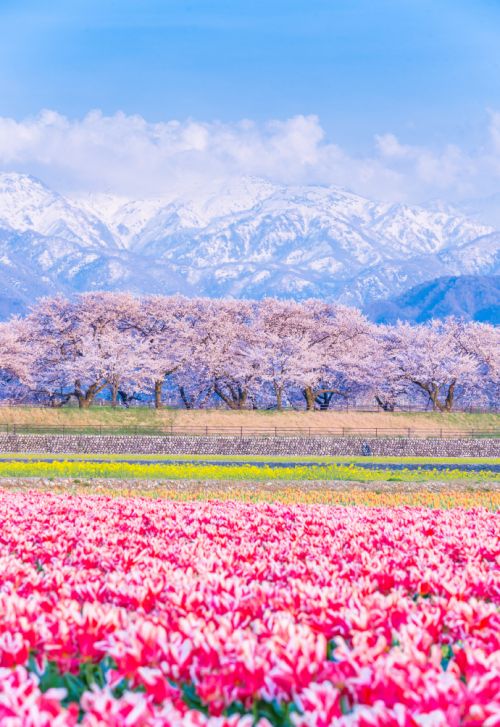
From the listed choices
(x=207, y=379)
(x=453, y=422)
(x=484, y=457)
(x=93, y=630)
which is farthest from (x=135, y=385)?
(x=93, y=630)

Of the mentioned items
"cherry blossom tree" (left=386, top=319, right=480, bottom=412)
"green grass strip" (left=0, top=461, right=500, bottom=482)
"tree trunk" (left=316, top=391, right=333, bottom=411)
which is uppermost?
"cherry blossom tree" (left=386, top=319, right=480, bottom=412)

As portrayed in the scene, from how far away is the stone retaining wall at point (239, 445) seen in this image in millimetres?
44594

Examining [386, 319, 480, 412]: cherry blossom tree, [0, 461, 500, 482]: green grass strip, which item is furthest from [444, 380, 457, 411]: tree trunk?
[0, 461, 500, 482]: green grass strip

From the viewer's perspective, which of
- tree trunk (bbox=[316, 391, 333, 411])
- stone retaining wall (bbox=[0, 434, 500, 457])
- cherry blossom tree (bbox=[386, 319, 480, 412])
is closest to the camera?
stone retaining wall (bbox=[0, 434, 500, 457])

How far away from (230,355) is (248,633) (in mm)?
67658

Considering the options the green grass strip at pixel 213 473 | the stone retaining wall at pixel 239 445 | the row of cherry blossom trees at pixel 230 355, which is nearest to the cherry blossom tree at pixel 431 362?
the row of cherry blossom trees at pixel 230 355

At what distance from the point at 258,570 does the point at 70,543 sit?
3.00 meters

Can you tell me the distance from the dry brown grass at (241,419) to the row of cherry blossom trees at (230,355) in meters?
7.67

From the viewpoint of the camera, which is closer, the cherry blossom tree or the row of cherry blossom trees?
the row of cherry blossom trees

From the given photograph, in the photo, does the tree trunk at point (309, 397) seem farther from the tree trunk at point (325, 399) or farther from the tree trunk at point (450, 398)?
the tree trunk at point (450, 398)

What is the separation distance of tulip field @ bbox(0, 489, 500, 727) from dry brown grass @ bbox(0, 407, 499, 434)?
154ft

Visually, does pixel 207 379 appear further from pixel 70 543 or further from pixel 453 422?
pixel 70 543

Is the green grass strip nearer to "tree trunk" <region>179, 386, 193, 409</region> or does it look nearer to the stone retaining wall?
the stone retaining wall

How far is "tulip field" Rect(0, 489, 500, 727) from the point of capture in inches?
138
